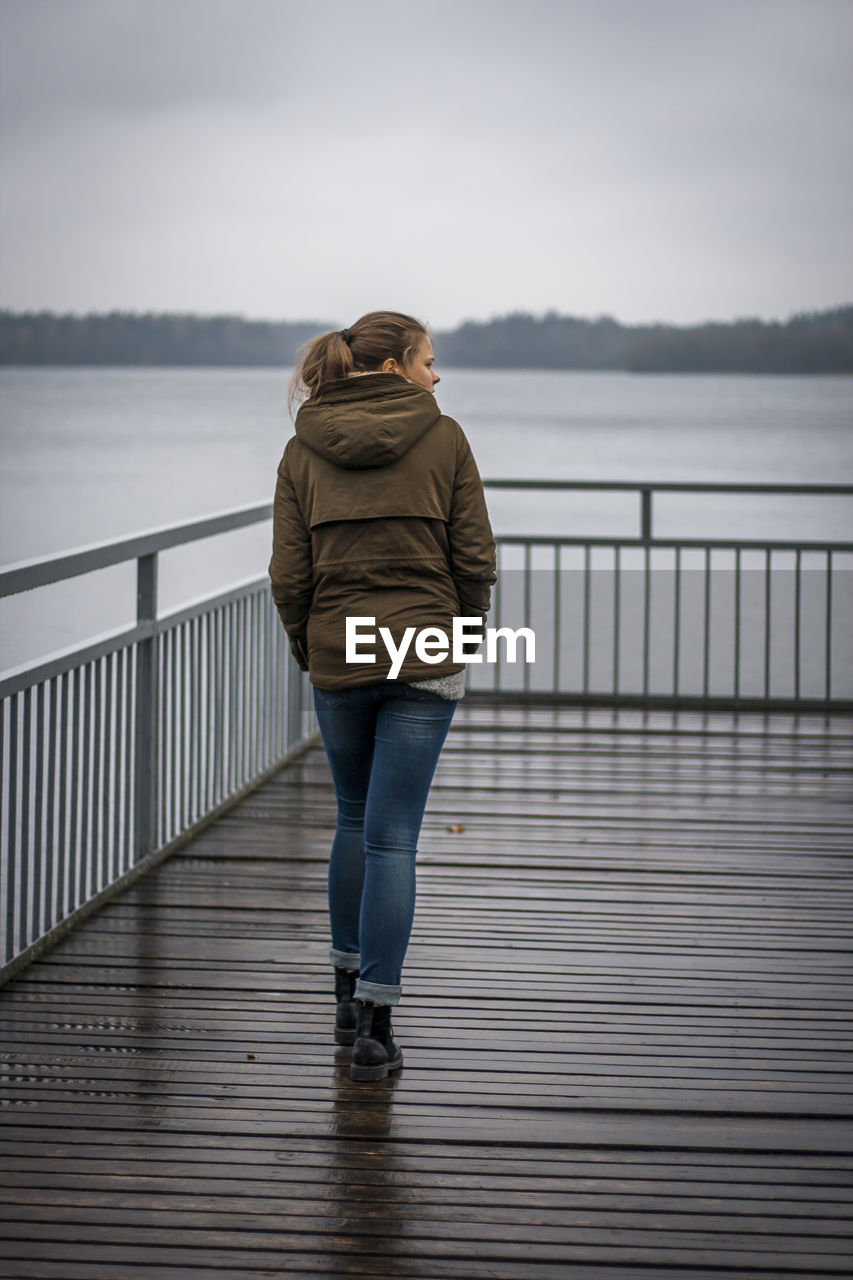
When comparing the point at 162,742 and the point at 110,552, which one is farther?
the point at 162,742

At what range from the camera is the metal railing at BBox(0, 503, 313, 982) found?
349 centimetres

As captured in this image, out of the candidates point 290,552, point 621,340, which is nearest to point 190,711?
point 290,552

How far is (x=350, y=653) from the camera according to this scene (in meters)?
2.79

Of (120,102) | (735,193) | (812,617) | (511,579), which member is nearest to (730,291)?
(735,193)

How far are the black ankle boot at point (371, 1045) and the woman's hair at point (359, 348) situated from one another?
122 cm

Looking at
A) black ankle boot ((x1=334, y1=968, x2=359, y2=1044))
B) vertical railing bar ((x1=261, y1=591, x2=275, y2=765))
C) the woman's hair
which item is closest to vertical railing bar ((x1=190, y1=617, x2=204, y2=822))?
vertical railing bar ((x1=261, y1=591, x2=275, y2=765))

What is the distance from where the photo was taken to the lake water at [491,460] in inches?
1216

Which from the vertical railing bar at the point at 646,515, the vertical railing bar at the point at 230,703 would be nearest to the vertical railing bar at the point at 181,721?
the vertical railing bar at the point at 230,703

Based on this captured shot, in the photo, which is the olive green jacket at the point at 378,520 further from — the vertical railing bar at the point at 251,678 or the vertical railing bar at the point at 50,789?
the vertical railing bar at the point at 251,678

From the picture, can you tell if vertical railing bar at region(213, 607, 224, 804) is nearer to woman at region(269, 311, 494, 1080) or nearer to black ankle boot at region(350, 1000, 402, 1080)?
woman at region(269, 311, 494, 1080)

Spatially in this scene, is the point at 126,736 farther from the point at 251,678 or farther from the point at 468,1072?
the point at 468,1072

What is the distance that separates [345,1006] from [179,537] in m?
1.79

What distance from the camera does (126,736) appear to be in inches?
165

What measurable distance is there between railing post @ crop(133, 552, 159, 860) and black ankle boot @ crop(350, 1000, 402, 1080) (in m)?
1.55
